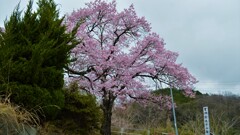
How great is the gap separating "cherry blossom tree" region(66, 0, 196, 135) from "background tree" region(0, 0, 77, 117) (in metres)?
3.59

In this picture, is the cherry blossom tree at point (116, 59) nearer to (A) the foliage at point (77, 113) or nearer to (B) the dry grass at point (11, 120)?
(A) the foliage at point (77, 113)

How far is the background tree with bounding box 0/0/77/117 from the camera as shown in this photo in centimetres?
541

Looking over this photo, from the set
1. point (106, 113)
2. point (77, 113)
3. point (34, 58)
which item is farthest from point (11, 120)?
point (106, 113)

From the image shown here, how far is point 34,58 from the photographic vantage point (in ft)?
17.8

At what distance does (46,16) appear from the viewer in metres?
6.12

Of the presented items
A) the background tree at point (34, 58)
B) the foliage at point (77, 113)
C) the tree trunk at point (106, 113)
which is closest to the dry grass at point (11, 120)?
the background tree at point (34, 58)

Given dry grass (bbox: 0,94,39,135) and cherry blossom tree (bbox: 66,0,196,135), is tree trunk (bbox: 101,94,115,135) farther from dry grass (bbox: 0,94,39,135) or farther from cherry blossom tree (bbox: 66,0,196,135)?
dry grass (bbox: 0,94,39,135)

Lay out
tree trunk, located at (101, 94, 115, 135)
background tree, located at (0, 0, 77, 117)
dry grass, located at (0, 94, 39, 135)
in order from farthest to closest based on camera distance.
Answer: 1. tree trunk, located at (101, 94, 115, 135)
2. background tree, located at (0, 0, 77, 117)
3. dry grass, located at (0, 94, 39, 135)

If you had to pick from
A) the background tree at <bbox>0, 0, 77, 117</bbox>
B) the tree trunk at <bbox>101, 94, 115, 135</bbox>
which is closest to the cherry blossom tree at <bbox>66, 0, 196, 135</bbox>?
the tree trunk at <bbox>101, 94, 115, 135</bbox>

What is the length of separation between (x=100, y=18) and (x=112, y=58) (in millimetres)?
1726

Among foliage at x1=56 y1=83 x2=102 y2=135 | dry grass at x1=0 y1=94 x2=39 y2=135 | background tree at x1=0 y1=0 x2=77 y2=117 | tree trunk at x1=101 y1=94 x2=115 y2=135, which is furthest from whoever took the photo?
tree trunk at x1=101 y1=94 x2=115 y2=135

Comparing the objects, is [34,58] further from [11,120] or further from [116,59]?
[116,59]

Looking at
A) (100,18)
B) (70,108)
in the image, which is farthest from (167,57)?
(70,108)

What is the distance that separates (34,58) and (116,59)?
15.7 feet
